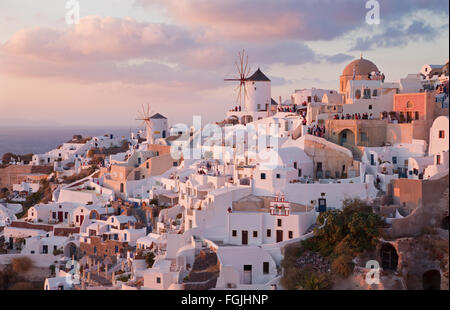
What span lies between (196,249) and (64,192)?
9.72 metres

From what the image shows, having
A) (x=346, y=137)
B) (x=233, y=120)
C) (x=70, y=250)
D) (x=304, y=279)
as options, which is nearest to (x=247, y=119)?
(x=233, y=120)

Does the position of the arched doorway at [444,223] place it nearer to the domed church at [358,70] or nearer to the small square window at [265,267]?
the small square window at [265,267]

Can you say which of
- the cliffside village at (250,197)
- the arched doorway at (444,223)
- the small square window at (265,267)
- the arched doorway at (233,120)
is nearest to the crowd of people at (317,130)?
the cliffside village at (250,197)

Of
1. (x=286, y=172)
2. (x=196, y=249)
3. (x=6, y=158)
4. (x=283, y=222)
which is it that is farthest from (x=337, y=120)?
(x=6, y=158)

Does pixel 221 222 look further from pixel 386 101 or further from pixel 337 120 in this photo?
pixel 386 101

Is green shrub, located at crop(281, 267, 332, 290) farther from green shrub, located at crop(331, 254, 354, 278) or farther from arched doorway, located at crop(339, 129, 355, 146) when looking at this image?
arched doorway, located at crop(339, 129, 355, 146)

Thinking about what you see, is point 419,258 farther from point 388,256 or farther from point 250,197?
point 250,197

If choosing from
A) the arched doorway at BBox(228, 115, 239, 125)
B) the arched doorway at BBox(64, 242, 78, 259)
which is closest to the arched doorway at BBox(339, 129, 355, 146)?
the arched doorway at BBox(228, 115, 239, 125)

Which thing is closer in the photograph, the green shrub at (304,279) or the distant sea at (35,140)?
the green shrub at (304,279)

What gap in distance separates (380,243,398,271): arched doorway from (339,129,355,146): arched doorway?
5847 mm

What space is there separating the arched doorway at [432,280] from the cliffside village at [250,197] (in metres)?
0.05

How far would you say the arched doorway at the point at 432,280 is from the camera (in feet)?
52.2

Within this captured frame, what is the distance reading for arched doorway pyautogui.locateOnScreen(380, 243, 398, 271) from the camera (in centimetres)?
1602

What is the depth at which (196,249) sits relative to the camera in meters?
17.2
